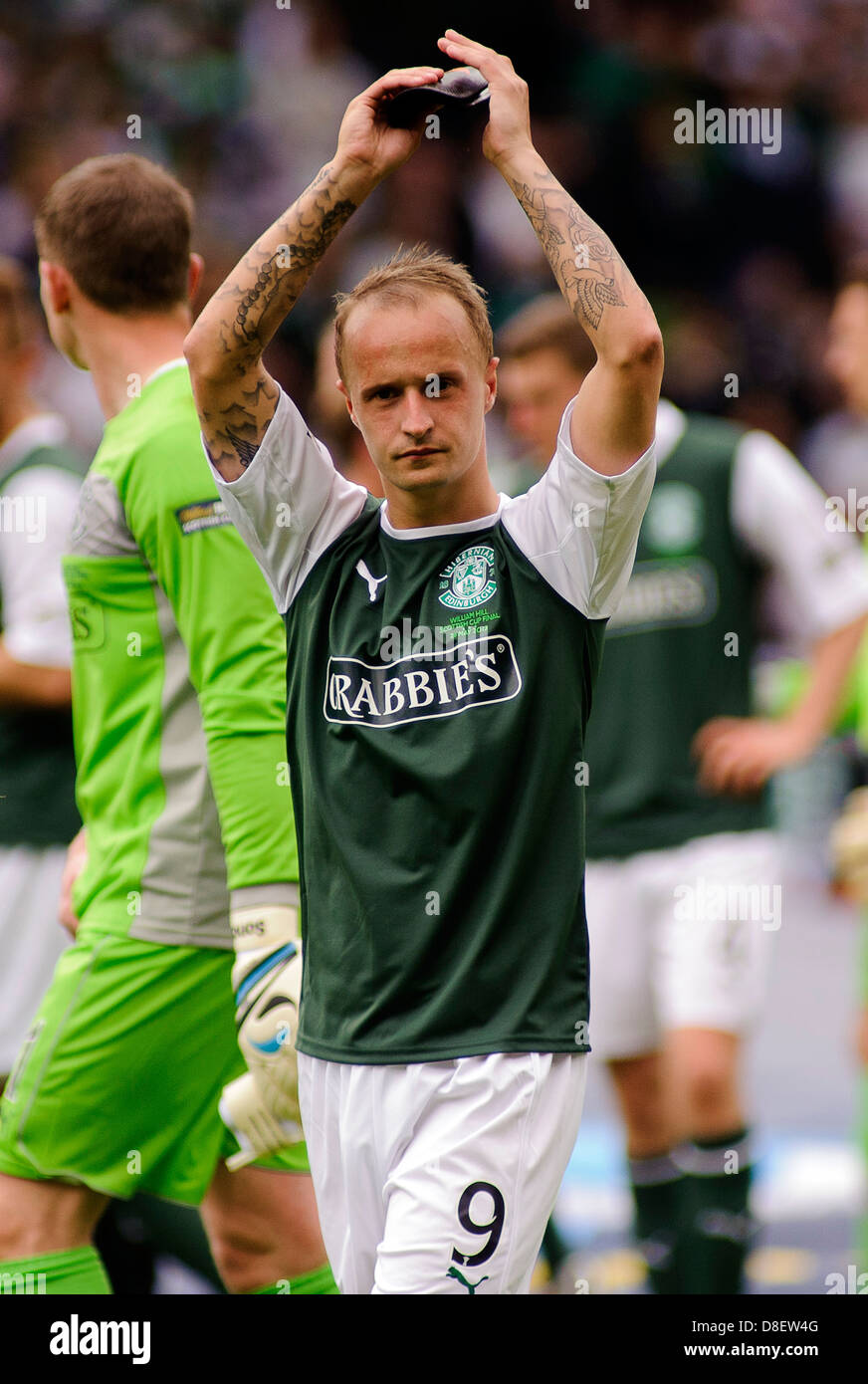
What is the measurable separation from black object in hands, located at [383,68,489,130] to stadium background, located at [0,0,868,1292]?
849cm

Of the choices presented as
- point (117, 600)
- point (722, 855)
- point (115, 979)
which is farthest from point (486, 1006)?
point (722, 855)

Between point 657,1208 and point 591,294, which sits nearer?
point 591,294

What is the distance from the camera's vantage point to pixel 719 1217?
14.7 feet

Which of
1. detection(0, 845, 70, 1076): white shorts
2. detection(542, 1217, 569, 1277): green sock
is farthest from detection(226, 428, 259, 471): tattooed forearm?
detection(542, 1217, 569, 1277): green sock

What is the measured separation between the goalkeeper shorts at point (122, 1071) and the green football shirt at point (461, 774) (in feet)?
1.93

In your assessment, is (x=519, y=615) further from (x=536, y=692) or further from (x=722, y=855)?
(x=722, y=855)

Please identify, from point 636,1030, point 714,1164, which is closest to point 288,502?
point 714,1164

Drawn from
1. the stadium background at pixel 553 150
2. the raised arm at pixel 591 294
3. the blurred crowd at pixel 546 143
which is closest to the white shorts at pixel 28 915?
the raised arm at pixel 591 294

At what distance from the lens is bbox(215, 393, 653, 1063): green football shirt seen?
2.50 meters

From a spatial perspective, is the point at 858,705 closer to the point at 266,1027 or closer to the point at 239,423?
the point at 266,1027

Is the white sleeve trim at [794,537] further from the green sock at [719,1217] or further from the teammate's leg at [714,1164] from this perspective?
the green sock at [719,1217]

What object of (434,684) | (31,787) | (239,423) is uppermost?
(239,423)

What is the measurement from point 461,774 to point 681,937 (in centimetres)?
234

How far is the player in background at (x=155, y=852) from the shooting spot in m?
2.99
